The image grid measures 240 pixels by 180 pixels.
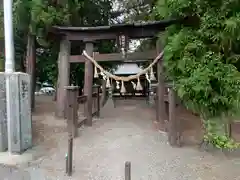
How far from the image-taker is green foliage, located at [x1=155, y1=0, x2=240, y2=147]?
4.96m

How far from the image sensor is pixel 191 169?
5.01 m

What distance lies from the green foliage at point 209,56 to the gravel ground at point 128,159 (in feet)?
2.30

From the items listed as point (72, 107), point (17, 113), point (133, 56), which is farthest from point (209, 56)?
point (17, 113)

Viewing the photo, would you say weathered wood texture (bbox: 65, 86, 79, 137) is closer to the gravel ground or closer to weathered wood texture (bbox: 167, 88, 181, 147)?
the gravel ground

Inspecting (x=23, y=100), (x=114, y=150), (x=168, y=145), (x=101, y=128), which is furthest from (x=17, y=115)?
(x=168, y=145)

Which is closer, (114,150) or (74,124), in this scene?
(114,150)

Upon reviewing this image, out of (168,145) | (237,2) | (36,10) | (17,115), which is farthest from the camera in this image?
(36,10)

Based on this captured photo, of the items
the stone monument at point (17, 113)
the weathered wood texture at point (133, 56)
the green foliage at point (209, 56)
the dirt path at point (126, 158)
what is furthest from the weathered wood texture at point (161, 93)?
the stone monument at point (17, 113)

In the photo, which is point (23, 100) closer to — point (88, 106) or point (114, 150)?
point (114, 150)

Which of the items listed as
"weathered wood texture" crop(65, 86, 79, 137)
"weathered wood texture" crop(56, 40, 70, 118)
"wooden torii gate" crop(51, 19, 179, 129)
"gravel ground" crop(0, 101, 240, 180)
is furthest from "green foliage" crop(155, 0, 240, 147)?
"weathered wood texture" crop(56, 40, 70, 118)

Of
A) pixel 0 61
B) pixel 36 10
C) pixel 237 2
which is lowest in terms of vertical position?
pixel 0 61

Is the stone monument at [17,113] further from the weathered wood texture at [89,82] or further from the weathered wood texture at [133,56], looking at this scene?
the weathered wood texture at [133,56]

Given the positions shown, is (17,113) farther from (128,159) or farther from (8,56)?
(128,159)

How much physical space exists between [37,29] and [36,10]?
622 mm
